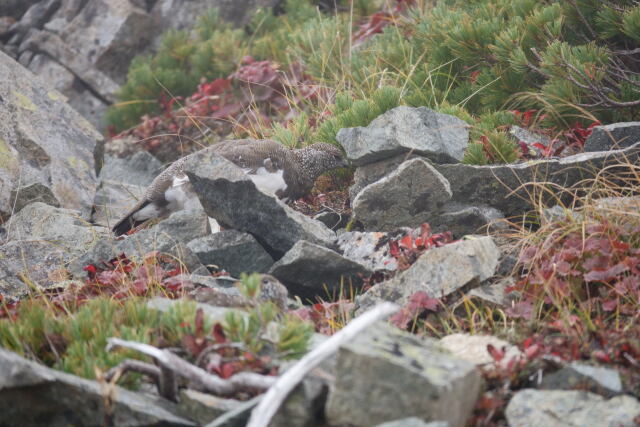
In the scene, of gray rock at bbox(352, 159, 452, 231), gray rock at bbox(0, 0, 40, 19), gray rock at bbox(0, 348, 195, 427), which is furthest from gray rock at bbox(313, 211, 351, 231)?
gray rock at bbox(0, 0, 40, 19)

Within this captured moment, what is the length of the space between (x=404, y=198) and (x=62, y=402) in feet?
7.95

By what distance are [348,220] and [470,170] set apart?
93 centimetres

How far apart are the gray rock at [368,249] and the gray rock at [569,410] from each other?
4.84 feet

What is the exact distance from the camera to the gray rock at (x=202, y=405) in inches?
100

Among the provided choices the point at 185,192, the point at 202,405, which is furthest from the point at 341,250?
the point at 202,405

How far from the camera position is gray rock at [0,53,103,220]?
5.98m

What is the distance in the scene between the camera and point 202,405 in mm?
2568

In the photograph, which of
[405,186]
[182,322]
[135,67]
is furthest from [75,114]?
[182,322]

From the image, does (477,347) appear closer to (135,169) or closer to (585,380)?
(585,380)

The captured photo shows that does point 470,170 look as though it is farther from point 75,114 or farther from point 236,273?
point 75,114

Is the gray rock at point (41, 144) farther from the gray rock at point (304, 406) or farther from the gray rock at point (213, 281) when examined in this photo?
the gray rock at point (304, 406)

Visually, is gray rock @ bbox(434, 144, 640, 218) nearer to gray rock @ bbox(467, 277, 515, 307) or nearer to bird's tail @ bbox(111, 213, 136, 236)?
gray rock @ bbox(467, 277, 515, 307)

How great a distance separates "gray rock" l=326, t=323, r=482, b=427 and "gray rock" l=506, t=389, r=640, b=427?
296 millimetres

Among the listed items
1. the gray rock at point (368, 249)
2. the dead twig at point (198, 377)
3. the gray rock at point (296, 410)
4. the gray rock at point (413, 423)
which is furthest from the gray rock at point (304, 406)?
the gray rock at point (368, 249)
